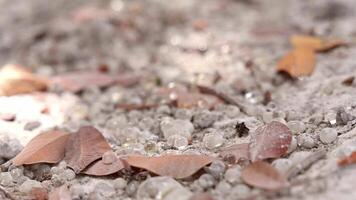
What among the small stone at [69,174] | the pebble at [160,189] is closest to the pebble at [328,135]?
the pebble at [160,189]

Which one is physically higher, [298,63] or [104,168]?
[298,63]

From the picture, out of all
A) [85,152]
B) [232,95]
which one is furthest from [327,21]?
[85,152]

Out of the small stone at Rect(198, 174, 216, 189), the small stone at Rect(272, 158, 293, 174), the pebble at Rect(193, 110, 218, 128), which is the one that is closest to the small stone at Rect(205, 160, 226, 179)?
the small stone at Rect(198, 174, 216, 189)

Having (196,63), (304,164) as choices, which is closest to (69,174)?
(304,164)

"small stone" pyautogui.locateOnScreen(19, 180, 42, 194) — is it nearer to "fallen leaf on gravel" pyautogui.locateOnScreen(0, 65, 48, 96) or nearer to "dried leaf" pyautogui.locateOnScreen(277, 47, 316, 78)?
"fallen leaf on gravel" pyautogui.locateOnScreen(0, 65, 48, 96)

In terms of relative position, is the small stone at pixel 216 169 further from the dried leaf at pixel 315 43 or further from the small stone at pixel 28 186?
the dried leaf at pixel 315 43

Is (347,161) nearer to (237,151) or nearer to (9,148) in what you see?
(237,151)

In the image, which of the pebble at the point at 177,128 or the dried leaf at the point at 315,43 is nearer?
the pebble at the point at 177,128

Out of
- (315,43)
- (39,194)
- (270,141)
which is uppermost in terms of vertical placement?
(315,43)
